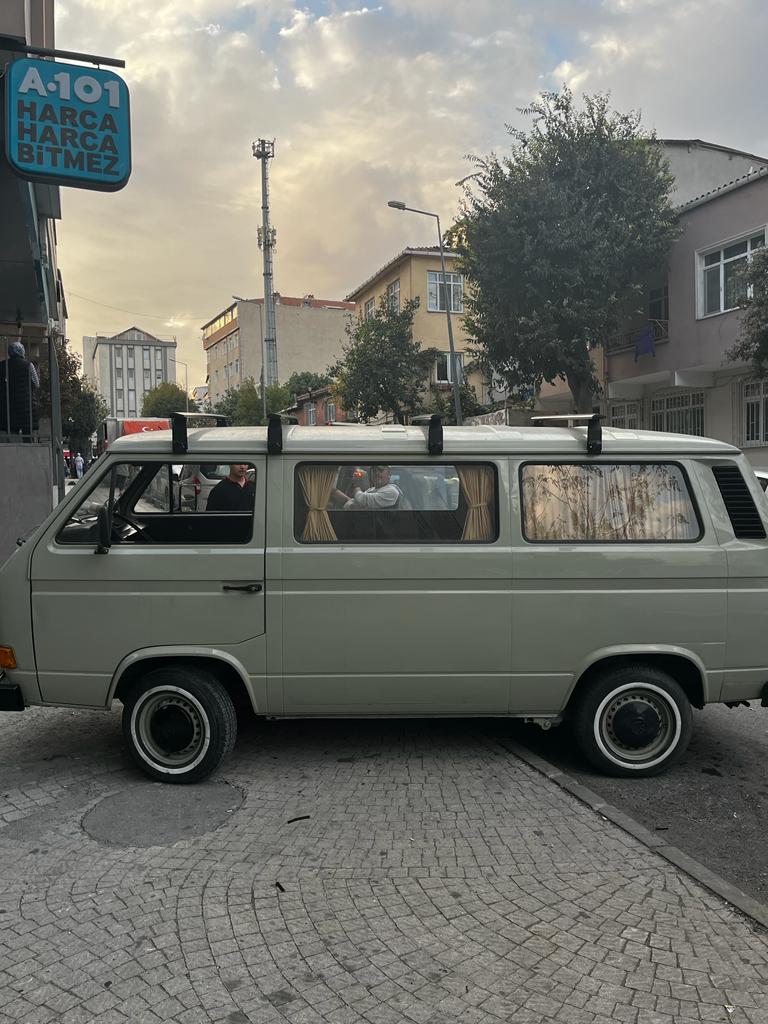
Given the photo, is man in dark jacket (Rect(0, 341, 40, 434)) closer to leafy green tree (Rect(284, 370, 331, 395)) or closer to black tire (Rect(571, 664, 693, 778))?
black tire (Rect(571, 664, 693, 778))

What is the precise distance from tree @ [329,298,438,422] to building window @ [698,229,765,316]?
13.9m

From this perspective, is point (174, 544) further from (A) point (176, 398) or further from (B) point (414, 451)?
(A) point (176, 398)

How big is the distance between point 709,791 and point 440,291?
35994 mm

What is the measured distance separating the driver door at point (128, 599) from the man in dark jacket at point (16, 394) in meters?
7.14

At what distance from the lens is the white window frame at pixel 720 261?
19391 millimetres

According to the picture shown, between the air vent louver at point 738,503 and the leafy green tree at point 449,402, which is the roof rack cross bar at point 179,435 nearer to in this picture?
the air vent louver at point 738,503

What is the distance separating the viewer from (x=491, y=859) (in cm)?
368

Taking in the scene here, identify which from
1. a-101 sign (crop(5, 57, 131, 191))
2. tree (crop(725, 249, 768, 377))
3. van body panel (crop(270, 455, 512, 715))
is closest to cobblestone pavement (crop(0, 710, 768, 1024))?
van body panel (crop(270, 455, 512, 715))

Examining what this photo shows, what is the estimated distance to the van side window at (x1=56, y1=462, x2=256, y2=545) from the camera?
4500 mm

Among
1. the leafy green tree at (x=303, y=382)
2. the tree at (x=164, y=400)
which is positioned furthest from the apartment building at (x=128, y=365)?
the leafy green tree at (x=303, y=382)

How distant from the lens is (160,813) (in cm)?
416

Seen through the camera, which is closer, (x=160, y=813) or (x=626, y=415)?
(x=160, y=813)

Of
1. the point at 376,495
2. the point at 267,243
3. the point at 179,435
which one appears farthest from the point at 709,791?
the point at 267,243

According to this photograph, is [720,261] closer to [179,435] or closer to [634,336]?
[634,336]
